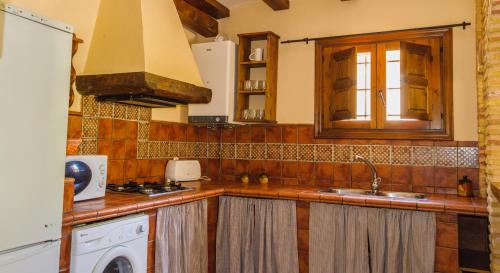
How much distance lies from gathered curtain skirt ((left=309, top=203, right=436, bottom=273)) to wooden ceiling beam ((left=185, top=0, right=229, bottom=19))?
2.08 metres

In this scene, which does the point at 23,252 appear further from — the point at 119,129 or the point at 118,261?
the point at 119,129

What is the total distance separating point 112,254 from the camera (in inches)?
74.5

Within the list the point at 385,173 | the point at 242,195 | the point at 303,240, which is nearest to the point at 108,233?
the point at 242,195

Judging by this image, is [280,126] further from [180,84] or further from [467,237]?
[467,237]

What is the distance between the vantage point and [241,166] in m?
3.63

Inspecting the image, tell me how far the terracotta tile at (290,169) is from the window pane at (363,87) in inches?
27.8

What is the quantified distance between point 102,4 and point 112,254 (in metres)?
1.69

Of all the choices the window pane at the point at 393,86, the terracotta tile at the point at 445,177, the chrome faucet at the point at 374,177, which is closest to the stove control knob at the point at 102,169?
the chrome faucet at the point at 374,177

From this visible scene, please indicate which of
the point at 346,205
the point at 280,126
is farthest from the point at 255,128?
the point at 346,205

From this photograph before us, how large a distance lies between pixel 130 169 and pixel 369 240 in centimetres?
181

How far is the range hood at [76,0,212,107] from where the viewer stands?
2297 mm

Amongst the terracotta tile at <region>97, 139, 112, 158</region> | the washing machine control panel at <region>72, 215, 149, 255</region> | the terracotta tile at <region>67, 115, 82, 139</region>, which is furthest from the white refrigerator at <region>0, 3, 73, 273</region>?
the terracotta tile at <region>97, 139, 112, 158</region>

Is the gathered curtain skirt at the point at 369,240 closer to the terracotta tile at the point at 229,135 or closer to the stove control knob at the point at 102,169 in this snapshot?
the terracotta tile at the point at 229,135

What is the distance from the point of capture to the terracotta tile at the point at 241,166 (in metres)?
3.61
